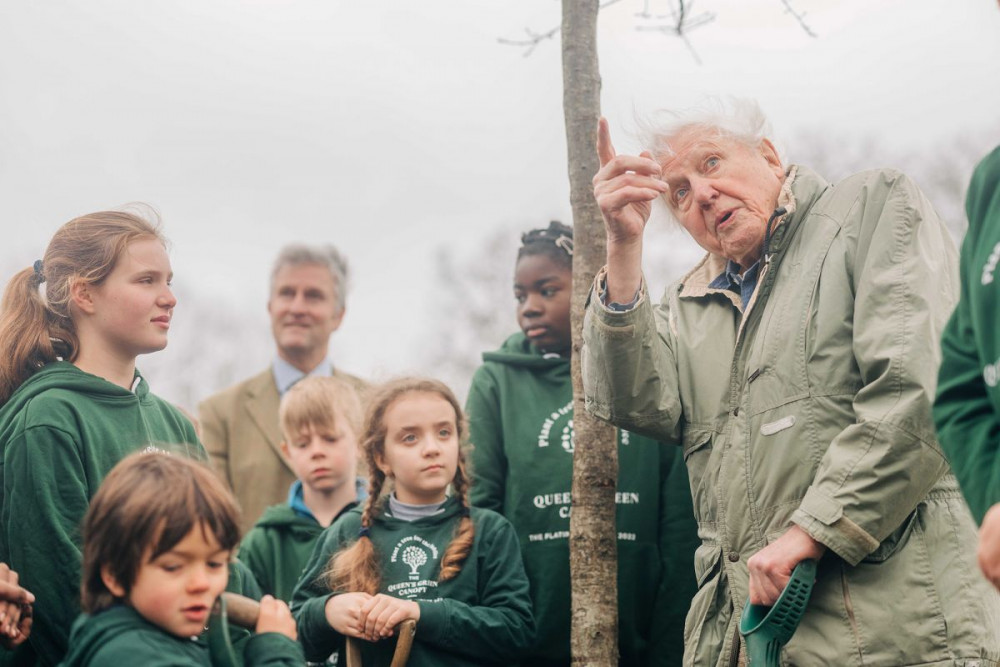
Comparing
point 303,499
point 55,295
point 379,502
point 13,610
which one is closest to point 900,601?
point 379,502

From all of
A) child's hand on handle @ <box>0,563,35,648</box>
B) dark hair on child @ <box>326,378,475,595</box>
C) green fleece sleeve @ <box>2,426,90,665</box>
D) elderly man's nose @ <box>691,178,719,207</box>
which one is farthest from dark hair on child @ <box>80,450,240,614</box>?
elderly man's nose @ <box>691,178,719,207</box>

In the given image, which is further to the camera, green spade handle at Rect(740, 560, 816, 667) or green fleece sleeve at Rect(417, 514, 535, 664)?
green fleece sleeve at Rect(417, 514, 535, 664)

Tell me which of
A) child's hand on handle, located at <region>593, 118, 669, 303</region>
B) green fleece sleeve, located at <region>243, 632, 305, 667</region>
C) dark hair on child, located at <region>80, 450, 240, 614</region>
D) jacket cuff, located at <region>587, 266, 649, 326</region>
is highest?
child's hand on handle, located at <region>593, 118, 669, 303</region>

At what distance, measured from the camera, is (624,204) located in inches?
136

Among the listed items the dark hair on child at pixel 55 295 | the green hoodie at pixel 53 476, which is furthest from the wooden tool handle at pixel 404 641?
the dark hair on child at pixel 55 295

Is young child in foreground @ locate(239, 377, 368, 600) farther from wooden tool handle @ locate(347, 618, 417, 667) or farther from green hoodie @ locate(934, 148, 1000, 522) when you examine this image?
green hoodie @ locate(934, 148, 1000, 522)

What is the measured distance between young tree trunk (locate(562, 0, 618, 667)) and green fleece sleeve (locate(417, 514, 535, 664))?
23 centimetres

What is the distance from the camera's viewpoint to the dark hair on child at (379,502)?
4109 mm

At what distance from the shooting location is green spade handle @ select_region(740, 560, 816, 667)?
9.63 ft

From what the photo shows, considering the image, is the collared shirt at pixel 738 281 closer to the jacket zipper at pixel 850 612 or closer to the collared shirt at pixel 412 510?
the jacket zipper at pixel 850 612

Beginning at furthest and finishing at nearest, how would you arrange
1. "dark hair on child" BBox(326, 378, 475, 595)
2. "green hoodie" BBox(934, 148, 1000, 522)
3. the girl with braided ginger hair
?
"dark hair on child" BBox(326, 378, 475, 595) → the girl with braided ginger hair → "green hoodie" BBox(934, 148, 1000, 522)

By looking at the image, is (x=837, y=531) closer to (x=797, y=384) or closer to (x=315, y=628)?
(x=797, y=384)

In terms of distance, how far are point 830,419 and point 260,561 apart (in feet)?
9.37

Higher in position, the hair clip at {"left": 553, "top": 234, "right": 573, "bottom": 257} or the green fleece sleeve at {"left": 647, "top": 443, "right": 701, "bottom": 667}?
the hair clip at {"left": 553, "top": 234, "right": 573, "bottom": 257}
